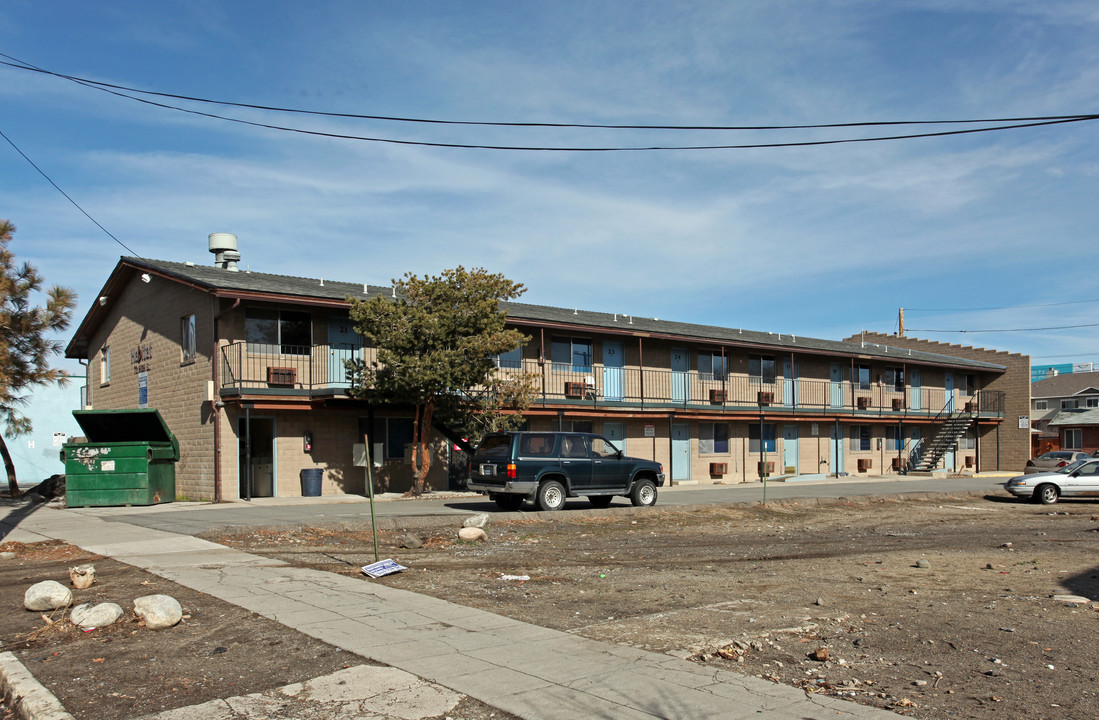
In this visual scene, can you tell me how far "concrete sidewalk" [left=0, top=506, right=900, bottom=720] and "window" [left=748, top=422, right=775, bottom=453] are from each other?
26.4 m

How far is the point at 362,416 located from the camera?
23922 mm

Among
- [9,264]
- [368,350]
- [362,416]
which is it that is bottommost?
[362,416]

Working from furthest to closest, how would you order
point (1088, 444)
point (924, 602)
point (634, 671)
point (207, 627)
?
1. point (1088, 444)
2. point (924, 602)
3. point (207, 627)
4. point (634, 671)

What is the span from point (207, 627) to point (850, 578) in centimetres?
708

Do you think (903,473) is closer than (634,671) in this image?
No

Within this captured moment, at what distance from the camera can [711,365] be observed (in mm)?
33406

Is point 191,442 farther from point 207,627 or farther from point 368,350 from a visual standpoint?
point 207,627

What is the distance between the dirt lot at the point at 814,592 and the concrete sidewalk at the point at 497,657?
407 millimetres

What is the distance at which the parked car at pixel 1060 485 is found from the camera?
934 inches

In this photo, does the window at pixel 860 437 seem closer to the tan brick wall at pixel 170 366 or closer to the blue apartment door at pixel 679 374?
the blue apartment door at pixel 679 374

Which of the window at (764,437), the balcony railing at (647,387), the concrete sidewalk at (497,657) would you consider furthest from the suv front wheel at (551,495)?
the window at (764,437)

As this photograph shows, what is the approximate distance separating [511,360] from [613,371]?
15.0 feet

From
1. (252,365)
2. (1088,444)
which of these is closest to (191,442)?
(252,365)

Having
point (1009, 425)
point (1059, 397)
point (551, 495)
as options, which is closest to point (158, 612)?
point (551, 495)
